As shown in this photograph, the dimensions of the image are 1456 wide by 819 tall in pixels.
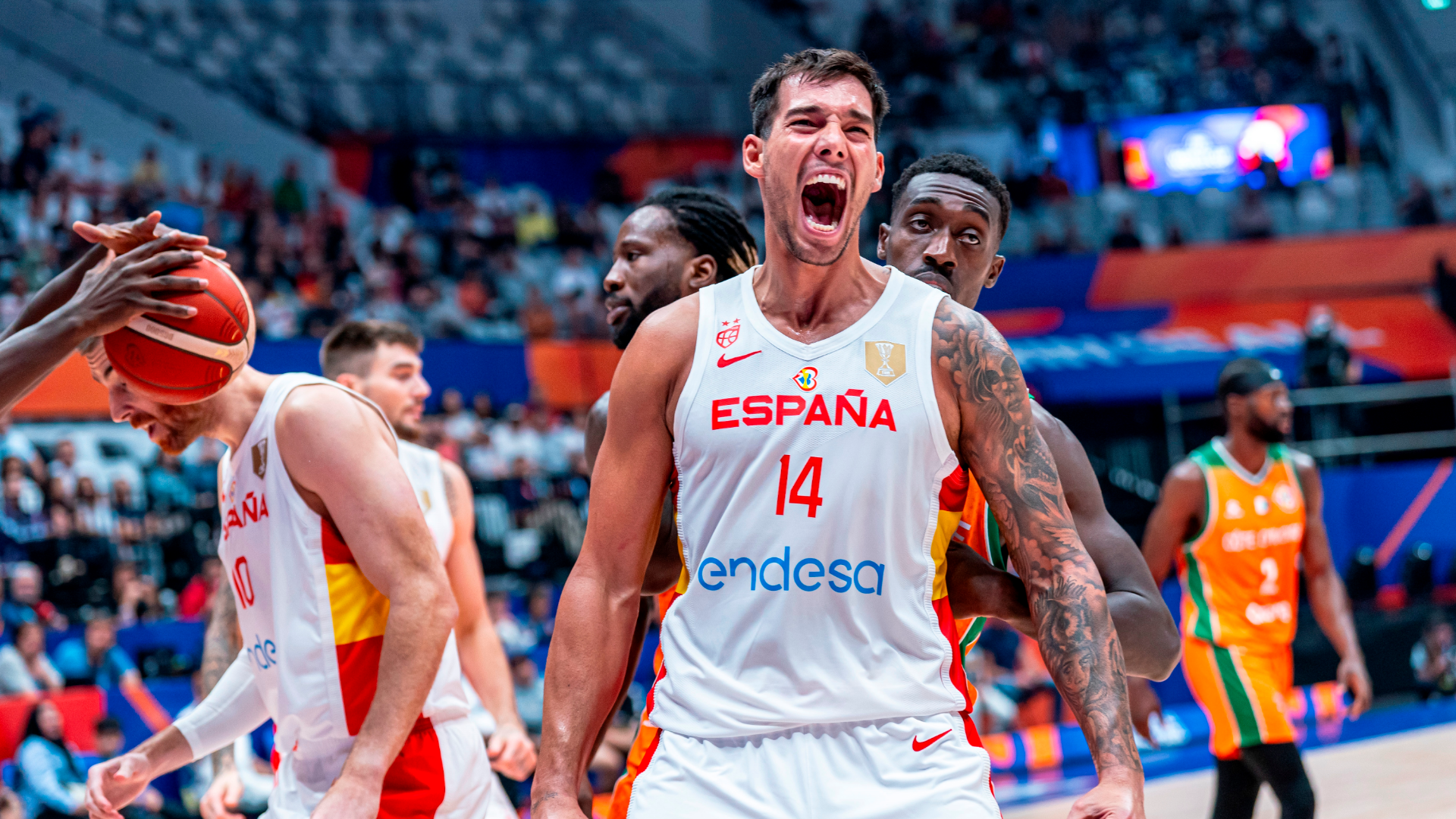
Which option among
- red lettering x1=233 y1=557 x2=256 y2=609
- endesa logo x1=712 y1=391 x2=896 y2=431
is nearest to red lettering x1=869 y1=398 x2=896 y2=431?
endesa logo x1=712 y1=391 x2=896 y2=431

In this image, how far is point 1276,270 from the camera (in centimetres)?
1753

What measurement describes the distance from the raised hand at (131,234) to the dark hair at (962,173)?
1721mm

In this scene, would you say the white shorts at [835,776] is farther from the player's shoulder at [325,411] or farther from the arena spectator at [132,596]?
the arena spectator at [132,596]

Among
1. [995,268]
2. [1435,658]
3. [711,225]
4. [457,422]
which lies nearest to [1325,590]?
[995,268]

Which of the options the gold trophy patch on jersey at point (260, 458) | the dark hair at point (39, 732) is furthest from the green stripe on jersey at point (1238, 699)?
the dark hair at point (39, 732)

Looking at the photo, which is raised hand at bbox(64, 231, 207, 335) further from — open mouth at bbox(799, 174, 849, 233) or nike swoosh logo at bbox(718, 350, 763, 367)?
open mouth at bbox(799, 174, 849, 233)

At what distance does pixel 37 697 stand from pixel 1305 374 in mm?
13407

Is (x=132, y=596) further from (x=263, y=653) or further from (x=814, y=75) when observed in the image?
(x=814, y=75)

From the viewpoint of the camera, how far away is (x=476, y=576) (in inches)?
176

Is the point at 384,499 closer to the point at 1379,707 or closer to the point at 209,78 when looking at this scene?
the point at 1379,707

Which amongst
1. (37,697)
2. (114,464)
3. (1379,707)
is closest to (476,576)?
(37,697)

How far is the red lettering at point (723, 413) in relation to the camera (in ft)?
7.87

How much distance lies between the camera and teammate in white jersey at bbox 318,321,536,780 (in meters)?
4.19

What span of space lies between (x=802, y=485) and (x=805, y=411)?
0.44ft
